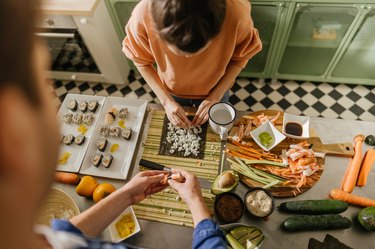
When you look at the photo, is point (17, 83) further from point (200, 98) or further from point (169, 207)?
point (200, 98)

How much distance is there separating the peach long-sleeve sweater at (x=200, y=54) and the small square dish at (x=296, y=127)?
0.45m

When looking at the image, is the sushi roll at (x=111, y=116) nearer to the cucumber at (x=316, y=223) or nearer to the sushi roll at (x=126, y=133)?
the sushi roll at (x=126, y=133)

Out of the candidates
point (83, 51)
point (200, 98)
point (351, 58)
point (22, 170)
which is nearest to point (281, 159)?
point (200, 98)

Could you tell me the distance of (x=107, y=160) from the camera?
154 cm

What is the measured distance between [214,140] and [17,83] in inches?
52.8

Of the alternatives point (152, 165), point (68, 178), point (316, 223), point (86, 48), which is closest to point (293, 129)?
point (316, 223)

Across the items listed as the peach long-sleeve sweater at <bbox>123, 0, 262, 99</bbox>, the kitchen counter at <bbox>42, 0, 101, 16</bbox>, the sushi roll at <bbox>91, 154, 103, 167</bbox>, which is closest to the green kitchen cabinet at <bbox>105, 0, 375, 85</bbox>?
the kitchen counter at <bbox>42, 0, 101, 16</bbox>

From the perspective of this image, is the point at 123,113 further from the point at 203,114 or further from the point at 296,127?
the point at 296,127

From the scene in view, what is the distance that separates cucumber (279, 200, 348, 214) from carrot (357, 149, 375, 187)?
0.67ft

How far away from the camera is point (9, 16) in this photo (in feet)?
0.96

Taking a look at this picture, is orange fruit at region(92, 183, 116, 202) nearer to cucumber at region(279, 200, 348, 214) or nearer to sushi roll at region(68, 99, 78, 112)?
sushi roll at region(68, 99, 78, 112)

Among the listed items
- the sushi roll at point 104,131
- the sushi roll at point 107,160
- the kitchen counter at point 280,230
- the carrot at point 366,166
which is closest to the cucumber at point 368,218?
the kitchen counter at point 280,230

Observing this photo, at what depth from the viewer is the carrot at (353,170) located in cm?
139

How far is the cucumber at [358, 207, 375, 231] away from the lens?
1.26m
